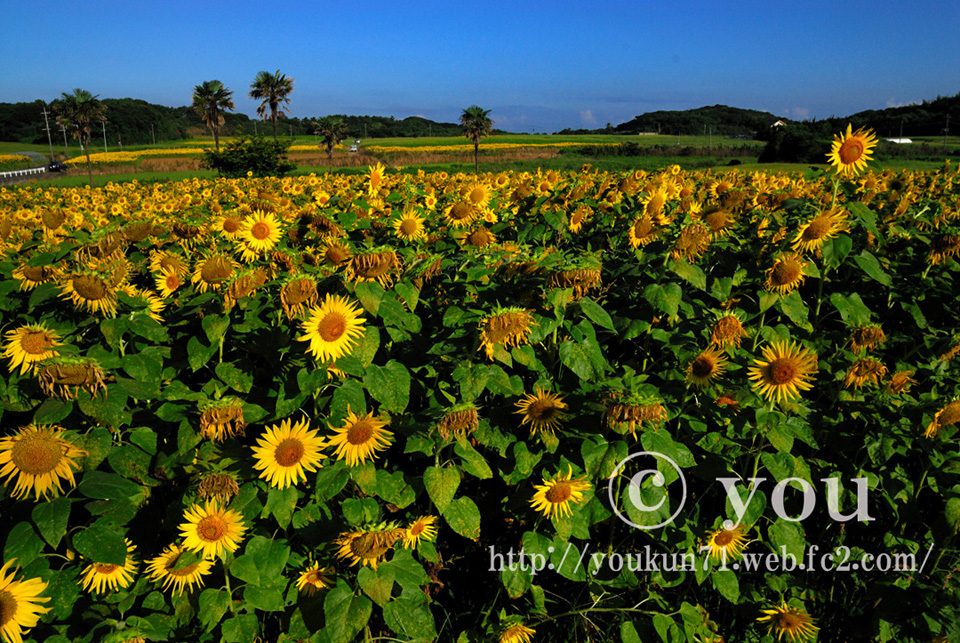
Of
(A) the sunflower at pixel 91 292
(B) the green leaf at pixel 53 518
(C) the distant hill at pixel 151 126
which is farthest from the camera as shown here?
(C) the distant hill at pixel 151 126

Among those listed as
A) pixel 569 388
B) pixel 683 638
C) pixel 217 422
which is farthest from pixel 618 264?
pixel 217 422

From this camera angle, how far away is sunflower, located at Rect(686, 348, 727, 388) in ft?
7.89

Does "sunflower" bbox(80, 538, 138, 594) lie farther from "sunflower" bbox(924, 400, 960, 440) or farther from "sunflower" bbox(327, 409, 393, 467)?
"sunflower" bbox(924, 400, 960, 440)

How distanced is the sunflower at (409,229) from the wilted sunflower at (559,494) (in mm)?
1832

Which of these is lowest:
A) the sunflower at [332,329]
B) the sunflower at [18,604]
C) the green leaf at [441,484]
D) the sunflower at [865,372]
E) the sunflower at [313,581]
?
the sunflower at [313,581]

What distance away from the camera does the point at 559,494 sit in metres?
2.20

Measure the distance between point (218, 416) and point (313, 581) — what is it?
788mm

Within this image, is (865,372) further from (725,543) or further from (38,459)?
(38,459)

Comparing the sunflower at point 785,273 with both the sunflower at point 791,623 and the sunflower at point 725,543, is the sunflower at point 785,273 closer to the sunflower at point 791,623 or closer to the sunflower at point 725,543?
the sunflower at point 725,543

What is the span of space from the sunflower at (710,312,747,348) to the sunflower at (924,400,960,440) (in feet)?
2.56

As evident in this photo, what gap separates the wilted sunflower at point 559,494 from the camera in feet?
7.21

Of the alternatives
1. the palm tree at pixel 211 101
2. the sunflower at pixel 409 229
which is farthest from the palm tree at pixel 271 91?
the sunflower at pixel 409 229

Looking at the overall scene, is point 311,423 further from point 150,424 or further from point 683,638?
point 683,638

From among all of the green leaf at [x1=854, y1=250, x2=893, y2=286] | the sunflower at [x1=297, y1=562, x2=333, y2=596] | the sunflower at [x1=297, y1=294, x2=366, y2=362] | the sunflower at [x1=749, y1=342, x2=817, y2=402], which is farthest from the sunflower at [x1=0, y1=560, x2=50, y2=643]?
the green leaf at [x1=854, y1=250, x2=893, y2=286]
